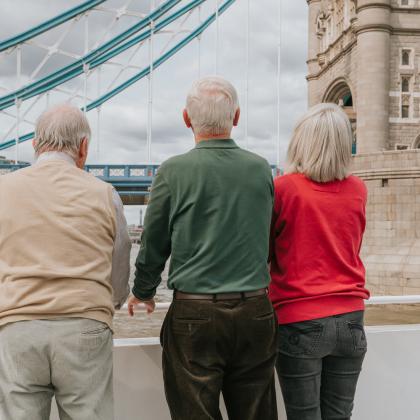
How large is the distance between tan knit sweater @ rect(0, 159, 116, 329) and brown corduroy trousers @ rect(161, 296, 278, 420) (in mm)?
174

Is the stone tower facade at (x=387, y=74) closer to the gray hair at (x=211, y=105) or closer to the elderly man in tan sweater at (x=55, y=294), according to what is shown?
the gray hair at (x=211, y=105)

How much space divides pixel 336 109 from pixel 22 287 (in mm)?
868

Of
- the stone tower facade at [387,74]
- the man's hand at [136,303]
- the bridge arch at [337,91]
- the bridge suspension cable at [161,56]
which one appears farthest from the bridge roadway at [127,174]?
the man's hand at [136,303]

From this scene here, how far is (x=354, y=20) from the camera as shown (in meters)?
15.2

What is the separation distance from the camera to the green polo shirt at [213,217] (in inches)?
42.4

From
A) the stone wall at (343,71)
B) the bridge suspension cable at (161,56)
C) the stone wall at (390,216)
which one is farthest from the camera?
the bridge suspension cable at (161,56)

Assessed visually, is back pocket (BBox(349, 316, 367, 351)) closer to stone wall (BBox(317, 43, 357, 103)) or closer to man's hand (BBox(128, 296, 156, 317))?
man's hand (BBox(128, 296, 156, 317))

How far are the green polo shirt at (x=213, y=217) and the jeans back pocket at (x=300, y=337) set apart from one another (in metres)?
0.16

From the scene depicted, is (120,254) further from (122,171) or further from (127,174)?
(122,171)

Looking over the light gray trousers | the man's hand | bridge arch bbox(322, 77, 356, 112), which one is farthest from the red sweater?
bridge arch bbox(322, 77, 356, 112)

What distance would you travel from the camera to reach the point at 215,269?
1.07 metres

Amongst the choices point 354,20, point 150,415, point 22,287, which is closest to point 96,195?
point 22,287

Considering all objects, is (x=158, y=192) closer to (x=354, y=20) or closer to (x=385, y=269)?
(x=385, y=269)

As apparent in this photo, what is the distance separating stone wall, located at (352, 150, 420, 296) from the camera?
394 inches
